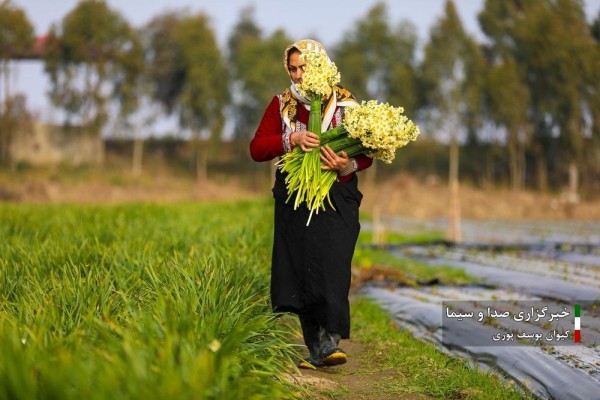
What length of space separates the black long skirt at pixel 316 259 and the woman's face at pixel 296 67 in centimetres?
55

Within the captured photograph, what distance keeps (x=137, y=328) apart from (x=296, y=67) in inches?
77.6

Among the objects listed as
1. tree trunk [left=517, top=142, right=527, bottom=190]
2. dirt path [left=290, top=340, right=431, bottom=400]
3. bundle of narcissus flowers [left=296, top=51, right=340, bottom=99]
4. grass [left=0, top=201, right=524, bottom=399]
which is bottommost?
dirt path [left=290, top=340, right=431, bottom=400]

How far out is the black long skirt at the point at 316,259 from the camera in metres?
4.68

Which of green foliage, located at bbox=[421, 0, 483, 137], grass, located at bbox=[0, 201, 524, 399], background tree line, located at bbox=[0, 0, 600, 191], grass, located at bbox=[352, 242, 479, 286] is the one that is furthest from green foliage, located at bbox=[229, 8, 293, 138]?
grass, located at bbox=[0, 201, 524, 399]

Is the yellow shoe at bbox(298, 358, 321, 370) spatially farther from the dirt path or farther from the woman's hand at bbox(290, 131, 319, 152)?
the woman's hand at bbox(290, 131, 319, 152)

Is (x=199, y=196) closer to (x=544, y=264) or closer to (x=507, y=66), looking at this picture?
(x=507, y=66)

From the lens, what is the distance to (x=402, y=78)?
123 ft

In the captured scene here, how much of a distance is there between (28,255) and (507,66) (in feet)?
102

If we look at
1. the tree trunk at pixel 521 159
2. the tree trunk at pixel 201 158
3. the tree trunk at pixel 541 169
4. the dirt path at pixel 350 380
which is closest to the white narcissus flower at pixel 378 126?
the dirt path at pixel 350 380

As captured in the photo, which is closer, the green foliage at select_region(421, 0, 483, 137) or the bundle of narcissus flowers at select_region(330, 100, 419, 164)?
the bundle of narcissus flowers at select_region(330, 100, 419, 164)

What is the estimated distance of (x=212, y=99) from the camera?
37500 mm

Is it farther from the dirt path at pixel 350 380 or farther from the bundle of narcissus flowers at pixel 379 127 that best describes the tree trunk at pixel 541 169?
the bundle of narcissus flowers at pixel 379 127

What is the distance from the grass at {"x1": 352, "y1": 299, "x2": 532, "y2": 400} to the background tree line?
2897 cm

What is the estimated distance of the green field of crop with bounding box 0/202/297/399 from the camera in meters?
2.67
